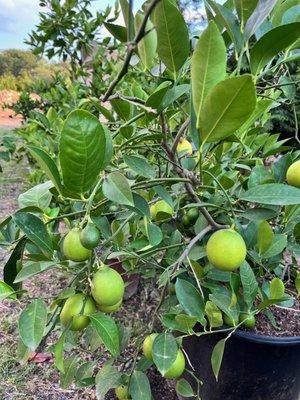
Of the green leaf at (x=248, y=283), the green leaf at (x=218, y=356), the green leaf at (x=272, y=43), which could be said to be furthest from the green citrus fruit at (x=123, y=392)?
the green leaf at (x=272, y=43)

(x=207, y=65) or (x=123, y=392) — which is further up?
(x=207, y=65)

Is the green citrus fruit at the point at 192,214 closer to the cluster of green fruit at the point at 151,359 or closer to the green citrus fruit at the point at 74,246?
the cluster of green fruit at the point at 151,359

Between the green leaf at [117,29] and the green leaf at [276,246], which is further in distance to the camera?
the green leaf at [276,246]

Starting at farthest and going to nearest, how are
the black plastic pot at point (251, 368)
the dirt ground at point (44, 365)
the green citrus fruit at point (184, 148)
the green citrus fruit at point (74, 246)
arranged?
the dirt ground at point (44, 365) < the black plastic pot at point (251, 368) < the green citrus fruit at point (184, 148) < the green citrus fruit at point (74, 246)

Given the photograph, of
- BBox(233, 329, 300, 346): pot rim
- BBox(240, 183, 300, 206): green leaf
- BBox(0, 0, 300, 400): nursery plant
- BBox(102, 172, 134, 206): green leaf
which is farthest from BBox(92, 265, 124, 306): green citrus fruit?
BBox(233, 329, 300, 346): pot rim

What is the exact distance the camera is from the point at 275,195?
24.1 inches

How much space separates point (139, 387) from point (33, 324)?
32 centimetres

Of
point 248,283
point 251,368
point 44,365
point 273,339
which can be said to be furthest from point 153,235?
point 44,365

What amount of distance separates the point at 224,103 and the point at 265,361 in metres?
0.79

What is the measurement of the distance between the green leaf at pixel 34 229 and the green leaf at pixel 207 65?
0.27 m

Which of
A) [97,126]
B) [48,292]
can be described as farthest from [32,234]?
[48,292]

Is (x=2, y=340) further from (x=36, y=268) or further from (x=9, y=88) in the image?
(x=9, y=88)

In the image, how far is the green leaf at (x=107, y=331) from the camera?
23.2 inches

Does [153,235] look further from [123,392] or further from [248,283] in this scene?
[123,392]
